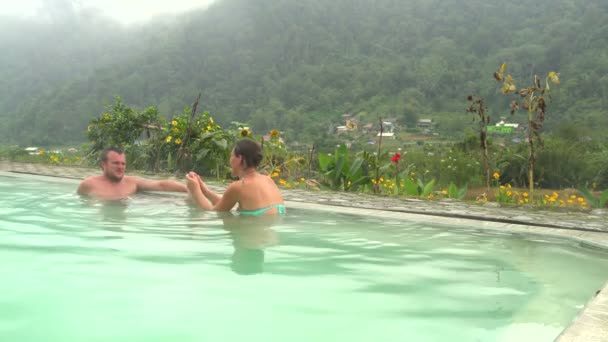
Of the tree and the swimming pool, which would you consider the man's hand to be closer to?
the swimming pool

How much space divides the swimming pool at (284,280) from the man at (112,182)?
1.28 m

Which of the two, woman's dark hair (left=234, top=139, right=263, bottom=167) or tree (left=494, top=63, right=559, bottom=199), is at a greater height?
tree (left=494, top=63, right=559, bottom=199)

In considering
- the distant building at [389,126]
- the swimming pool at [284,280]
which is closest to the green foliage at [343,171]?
the swimming pool at [284,280]

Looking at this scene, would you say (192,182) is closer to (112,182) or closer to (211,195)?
(211,195)

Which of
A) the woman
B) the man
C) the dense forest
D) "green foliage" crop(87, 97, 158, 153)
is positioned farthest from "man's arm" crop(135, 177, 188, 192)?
the dense forest

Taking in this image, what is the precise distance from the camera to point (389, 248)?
421cm

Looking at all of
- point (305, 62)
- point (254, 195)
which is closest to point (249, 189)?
point (254, 195)

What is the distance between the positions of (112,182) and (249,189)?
2.14 m

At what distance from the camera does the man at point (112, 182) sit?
645 cm

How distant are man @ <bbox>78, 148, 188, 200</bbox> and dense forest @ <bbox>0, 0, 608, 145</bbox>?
1198 inches

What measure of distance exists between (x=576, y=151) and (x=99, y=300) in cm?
922

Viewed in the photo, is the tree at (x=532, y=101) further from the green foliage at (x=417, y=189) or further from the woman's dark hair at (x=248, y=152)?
the woman's dark hair at (x=248, y=152)

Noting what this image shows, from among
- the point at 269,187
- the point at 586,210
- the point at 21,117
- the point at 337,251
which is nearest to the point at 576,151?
the point at 586,210

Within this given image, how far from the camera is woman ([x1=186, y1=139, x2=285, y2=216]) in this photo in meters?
5.14
